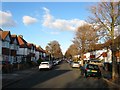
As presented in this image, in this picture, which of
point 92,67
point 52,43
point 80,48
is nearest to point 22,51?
point 80,48

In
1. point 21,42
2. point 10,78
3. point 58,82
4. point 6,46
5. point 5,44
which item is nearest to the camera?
point 58,82

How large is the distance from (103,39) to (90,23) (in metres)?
2.19

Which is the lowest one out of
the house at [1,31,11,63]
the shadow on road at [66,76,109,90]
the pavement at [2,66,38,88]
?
the shadow on road at [66,76,109,90]

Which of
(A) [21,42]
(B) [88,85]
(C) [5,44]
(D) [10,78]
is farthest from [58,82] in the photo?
(A) [21,42]

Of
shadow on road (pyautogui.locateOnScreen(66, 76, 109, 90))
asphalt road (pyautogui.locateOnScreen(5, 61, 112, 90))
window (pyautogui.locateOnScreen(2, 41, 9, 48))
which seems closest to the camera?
shadow on road (pyautogui.locateOnScreen(66, 76, 109, 90))

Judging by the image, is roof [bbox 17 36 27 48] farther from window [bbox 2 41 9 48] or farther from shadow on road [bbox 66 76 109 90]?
shadow on road [bbox 66 76 109 90]

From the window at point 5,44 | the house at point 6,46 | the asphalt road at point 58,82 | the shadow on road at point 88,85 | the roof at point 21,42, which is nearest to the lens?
the shadow on road at point 88,85

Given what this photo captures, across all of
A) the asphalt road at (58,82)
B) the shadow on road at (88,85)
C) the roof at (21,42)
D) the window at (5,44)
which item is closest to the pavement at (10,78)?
the asphalt road at (58,82)

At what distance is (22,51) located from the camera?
81.8m

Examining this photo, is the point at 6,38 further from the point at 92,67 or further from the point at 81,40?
the point at 92,67

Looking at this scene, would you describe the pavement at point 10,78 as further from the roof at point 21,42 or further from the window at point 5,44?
the roof at point 21,42

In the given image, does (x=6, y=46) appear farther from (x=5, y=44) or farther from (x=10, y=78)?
(x=10, y=78)

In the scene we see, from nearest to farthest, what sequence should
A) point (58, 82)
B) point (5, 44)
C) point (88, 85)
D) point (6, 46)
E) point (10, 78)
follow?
point (88, 85), point (58, 82), point (10, 78), point (5, 44), point (6, 46)

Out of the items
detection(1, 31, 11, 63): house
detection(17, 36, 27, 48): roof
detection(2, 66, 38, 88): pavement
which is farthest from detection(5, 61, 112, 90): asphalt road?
detection(17, 36, 27, 48): roof
